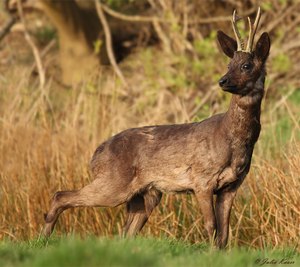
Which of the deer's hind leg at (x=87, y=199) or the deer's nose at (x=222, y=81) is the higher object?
the deer's nose at (x=222, y=81)

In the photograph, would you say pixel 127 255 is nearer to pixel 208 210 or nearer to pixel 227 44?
pixel 208 210

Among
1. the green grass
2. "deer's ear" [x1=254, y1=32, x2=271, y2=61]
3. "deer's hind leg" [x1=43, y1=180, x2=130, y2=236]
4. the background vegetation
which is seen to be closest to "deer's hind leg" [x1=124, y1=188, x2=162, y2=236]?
"deer's hind leg" [x1=43, y1=180, x2=130, y2=236]

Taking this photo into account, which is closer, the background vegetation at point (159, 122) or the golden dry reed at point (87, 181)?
the golden dry reed at point (87, 181)

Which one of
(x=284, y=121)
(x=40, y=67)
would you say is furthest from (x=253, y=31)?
(x=40, y=67)

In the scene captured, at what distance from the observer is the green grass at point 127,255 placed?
5277mm

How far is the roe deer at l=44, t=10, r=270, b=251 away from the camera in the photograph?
7.34 meters

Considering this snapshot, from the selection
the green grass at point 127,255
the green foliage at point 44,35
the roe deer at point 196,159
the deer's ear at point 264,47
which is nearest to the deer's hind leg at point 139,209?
the roe deer at point 196,159

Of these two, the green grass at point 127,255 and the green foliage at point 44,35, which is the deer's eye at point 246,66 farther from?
the green foliage at point 44,35

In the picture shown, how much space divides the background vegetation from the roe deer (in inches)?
27.0

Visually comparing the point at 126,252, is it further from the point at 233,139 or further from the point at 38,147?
the point at 38,147

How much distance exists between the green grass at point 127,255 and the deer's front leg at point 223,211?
2.06 ft

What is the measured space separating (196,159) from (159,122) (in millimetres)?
4055

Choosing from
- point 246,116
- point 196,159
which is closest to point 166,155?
point 196,159

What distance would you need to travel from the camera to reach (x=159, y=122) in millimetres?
11500
